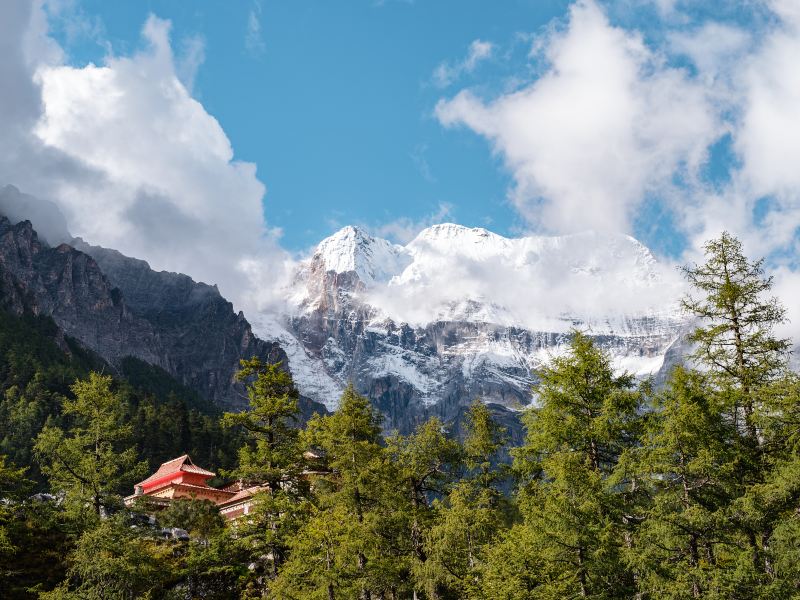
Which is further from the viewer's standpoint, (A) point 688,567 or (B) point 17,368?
(B) point 17,368

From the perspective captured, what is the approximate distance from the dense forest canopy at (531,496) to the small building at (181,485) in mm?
26173

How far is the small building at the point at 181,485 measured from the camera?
6531cm

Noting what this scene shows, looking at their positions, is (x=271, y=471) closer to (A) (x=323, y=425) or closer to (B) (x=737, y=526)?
(A) (x=323, y=425)

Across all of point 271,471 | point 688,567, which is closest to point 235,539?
point 271,471

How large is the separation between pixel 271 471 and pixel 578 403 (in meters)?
13.7

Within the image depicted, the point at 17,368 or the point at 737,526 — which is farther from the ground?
the point at 17,368

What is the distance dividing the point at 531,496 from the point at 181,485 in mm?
48610

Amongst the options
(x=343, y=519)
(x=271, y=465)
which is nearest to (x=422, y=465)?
(x=343, y=519)

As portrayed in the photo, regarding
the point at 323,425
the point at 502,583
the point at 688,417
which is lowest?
the point at 502,583

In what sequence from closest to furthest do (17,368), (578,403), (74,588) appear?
1. (578,403)
2. (74,588)
3. (17,368)

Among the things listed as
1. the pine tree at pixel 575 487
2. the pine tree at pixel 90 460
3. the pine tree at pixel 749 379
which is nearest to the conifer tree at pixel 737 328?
the pine tree at pixel 749 379

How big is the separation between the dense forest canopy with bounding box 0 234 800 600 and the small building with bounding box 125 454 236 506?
26.2m

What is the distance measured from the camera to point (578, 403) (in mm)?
25016

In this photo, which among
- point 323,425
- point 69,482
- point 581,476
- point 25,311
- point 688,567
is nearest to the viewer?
point 688,567
